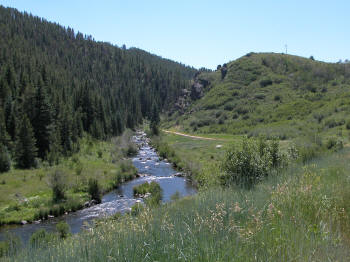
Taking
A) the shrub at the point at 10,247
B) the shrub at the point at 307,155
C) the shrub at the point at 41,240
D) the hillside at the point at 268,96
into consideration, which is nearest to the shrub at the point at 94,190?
the shrub at the point at 41,240

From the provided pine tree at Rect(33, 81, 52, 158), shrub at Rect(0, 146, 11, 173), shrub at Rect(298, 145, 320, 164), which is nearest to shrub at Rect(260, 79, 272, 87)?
pine tree at Rect(33, 81, 52, 158)

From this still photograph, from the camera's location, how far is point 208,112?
10431 centimetres

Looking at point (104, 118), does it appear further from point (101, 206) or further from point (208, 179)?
point (208, 179)

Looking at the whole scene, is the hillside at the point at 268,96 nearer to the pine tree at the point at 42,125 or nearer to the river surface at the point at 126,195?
the river surface at the point at 126,195

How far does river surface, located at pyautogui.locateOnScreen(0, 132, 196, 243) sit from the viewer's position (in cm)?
2783

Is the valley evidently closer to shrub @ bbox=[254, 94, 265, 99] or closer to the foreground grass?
the foreground grass

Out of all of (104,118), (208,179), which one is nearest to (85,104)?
(104,118)

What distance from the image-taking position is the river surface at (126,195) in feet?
91.3

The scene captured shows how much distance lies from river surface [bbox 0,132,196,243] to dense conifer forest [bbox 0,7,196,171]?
54.7 ft

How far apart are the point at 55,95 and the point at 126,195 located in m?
42.4

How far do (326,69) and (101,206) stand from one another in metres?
100

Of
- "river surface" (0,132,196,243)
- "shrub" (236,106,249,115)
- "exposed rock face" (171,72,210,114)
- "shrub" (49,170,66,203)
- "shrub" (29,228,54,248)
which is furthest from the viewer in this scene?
"exposed rock face" (171,72,210,114)

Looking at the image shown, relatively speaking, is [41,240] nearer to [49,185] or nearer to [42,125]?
[49,185]

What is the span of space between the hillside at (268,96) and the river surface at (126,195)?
20552 mm
